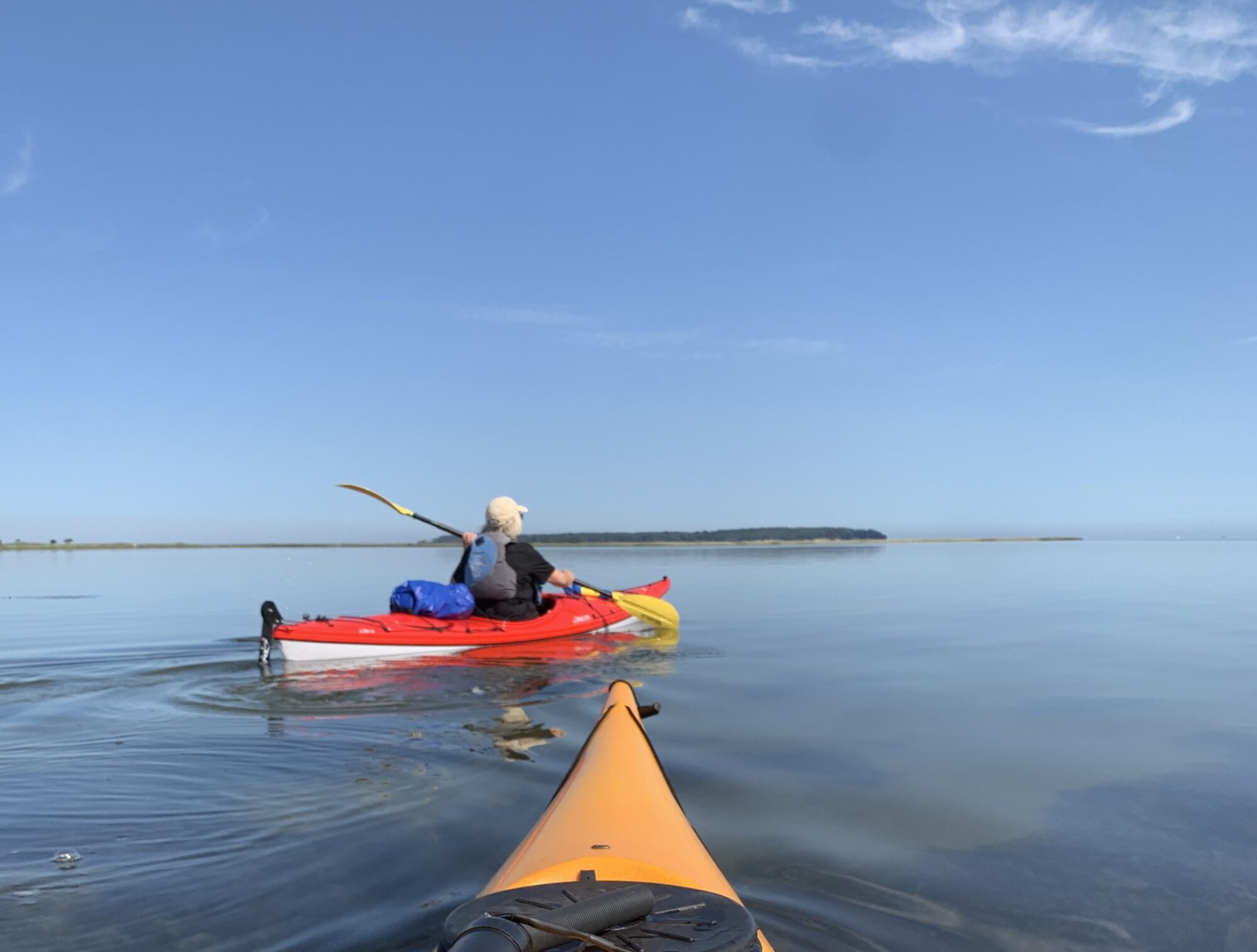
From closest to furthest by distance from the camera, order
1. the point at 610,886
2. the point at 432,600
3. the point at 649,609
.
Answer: the point at 610,886 → the point at 432,600 → the point at 649,609

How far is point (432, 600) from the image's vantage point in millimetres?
9422

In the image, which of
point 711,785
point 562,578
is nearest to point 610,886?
point 711,785

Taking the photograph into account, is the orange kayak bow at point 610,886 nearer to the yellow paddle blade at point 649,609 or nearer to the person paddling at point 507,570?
the person paddling at point 507,570

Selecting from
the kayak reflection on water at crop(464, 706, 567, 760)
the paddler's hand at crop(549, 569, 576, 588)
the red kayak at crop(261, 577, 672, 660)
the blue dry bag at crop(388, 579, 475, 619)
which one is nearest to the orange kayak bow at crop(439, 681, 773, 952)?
the kayak reflection on water at crop(464, 706, 567, 760)

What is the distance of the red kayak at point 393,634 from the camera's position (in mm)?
8562

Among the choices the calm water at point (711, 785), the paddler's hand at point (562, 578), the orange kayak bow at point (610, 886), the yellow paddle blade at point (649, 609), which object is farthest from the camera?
the yellow paddle blade at point (649, 609)

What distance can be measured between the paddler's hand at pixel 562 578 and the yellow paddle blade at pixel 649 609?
1125 mm

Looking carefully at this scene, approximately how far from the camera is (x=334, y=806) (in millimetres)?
4262

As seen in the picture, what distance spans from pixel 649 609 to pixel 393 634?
3.93m

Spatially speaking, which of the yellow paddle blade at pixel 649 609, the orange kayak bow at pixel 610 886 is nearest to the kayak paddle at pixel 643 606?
the yellow paddle blade at pixel 649 609

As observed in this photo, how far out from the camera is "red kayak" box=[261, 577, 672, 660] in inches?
337

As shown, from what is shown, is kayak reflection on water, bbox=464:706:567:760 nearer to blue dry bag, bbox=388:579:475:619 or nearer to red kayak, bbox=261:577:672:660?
red kayak, bbox=261:577:672:660

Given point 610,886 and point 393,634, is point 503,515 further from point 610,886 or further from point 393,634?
point 610,886

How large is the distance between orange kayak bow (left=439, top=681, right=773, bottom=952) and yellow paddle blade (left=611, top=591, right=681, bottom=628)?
8.38 m
